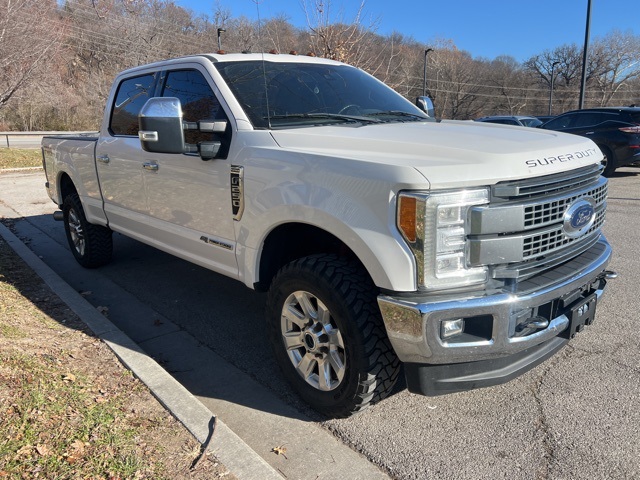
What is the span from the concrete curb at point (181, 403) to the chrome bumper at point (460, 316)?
34.4 inches

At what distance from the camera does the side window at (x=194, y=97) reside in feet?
11.9

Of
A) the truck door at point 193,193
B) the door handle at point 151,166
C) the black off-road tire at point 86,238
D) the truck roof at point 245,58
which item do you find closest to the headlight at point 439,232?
the truck door at point 193,193

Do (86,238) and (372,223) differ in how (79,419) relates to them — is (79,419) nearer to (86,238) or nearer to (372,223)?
(372,223)

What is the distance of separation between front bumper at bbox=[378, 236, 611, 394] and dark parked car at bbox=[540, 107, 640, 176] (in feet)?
33.9

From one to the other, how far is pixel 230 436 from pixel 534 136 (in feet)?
7.75

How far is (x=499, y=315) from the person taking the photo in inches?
94.0

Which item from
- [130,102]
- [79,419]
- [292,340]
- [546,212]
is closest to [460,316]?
[546,212]

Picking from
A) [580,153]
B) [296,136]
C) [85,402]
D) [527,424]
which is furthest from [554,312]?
[85,402]

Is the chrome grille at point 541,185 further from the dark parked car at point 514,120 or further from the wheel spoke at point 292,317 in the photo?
the dark parked car at point 514,120

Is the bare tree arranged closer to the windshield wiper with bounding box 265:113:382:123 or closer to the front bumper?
the windshield wiper with bounding box 265:113:382:123

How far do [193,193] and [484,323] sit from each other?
87.5 inches

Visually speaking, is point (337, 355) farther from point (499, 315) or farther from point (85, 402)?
point (85, 402)

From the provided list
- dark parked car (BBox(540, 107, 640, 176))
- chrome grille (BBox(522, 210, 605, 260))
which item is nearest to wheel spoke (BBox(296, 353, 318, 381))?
chrome grille (BBox(522, 210, 605, 260))

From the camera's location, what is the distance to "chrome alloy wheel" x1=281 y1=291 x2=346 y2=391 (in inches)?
112
